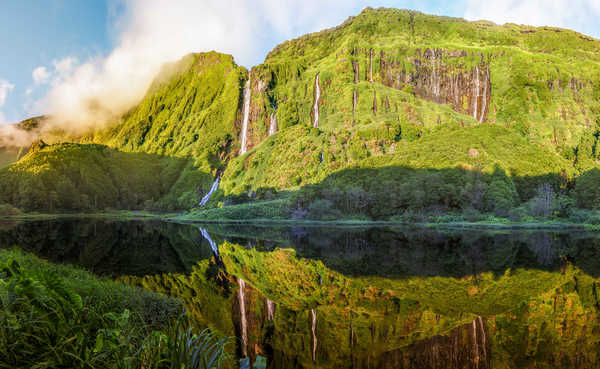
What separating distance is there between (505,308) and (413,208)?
75.3m

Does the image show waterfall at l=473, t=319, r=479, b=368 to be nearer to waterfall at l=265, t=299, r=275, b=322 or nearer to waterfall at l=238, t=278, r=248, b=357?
waterfall at l=238, t=278, r=248, b=357

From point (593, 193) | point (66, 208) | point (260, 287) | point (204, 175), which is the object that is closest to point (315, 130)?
point (204, 175)

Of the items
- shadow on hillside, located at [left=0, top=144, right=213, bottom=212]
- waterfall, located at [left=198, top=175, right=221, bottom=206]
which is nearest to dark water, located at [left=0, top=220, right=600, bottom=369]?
waterfall, located at [left=198, top=175, right=221, bottom=206]

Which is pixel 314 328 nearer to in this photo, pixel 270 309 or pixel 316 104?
pixel 270 309

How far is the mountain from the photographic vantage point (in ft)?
300

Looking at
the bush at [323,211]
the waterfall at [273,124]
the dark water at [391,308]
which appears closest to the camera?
the dark water at [391,308]

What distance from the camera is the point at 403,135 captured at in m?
128

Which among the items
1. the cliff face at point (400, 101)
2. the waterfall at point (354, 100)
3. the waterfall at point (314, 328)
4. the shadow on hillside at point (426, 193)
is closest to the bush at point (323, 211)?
the shadow on hillside at point (426, 193)

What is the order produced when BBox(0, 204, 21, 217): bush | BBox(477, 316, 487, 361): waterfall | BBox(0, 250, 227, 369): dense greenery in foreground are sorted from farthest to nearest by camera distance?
BBox(0, 204, 21, 217): bush
BBox(477, 316, 487, 361): waterfall
BBox(0, 250, 227, 369): dense greenery in foreground

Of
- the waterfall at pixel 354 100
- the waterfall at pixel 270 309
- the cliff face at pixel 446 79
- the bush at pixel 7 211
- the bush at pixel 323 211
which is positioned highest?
the cliff face at pixel 446 79

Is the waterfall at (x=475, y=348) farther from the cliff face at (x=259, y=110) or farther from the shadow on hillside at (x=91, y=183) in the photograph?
the cliff face at (x=259, y=110)

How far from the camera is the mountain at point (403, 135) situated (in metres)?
91.4

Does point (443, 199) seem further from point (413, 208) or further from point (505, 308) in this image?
point (505, 308)

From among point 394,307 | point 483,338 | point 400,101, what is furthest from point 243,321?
point 400,101
